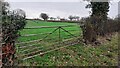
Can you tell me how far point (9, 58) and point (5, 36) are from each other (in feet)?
2.14

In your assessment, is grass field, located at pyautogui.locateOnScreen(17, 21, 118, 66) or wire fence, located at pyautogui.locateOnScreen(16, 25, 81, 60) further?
grass field, located at pyautogui.locateOnScreen(17, 21, 118, 66)

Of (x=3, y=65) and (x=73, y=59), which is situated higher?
(x=3, y=65)

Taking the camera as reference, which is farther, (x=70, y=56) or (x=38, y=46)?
(x=70, y=56)

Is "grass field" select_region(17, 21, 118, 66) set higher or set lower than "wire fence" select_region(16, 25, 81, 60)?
A: lower

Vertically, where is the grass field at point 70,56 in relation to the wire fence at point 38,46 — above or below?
below

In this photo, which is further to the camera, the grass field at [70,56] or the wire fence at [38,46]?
the grass field at [70,56]

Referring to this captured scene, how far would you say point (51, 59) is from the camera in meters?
7.84

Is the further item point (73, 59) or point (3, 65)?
point (73, 59)

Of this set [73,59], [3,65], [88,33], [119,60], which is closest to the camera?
[3,65]

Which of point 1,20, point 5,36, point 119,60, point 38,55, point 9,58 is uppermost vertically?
point 1,20

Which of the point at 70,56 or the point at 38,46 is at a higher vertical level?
the point at 38,46

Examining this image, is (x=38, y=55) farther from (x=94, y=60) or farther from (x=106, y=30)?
(x=106, y=30)

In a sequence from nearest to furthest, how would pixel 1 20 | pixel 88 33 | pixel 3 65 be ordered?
pixel 1 20, pixel 3 65, pixel 88 33

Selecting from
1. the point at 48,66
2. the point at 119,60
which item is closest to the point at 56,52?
the point at 48,66
